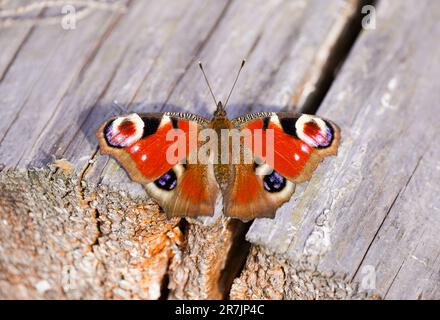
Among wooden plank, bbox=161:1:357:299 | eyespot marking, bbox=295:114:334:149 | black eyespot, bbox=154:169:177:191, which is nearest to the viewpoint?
black eyespot, bbox=154:169:177:191

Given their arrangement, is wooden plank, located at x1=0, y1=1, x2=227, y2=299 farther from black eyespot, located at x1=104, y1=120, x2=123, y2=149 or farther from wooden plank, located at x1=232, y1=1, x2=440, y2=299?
wooden plank, located at x1=232, y1=1, x2=440, y2=299

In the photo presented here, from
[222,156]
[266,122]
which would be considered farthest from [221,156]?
[266,122]

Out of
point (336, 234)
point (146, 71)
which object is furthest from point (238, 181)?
point (146, 71)

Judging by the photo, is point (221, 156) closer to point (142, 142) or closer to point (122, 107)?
point (142, 142)

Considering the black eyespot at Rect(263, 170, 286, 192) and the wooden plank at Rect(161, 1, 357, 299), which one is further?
the wooden plank at Rect(161, 1, 357, 299)

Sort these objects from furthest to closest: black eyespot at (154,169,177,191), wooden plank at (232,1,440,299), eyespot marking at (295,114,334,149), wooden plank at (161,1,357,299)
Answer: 1. wooden plank at (161,1,357,299)
2. eyespot marking at (295,114,334,149)
3. black eyespot at (154,169,177,191)
4. wooden plank at (232,1,440,299)

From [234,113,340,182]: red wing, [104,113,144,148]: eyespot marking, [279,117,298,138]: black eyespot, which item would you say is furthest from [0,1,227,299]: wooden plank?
[279,117,298,138]: black eyespot
